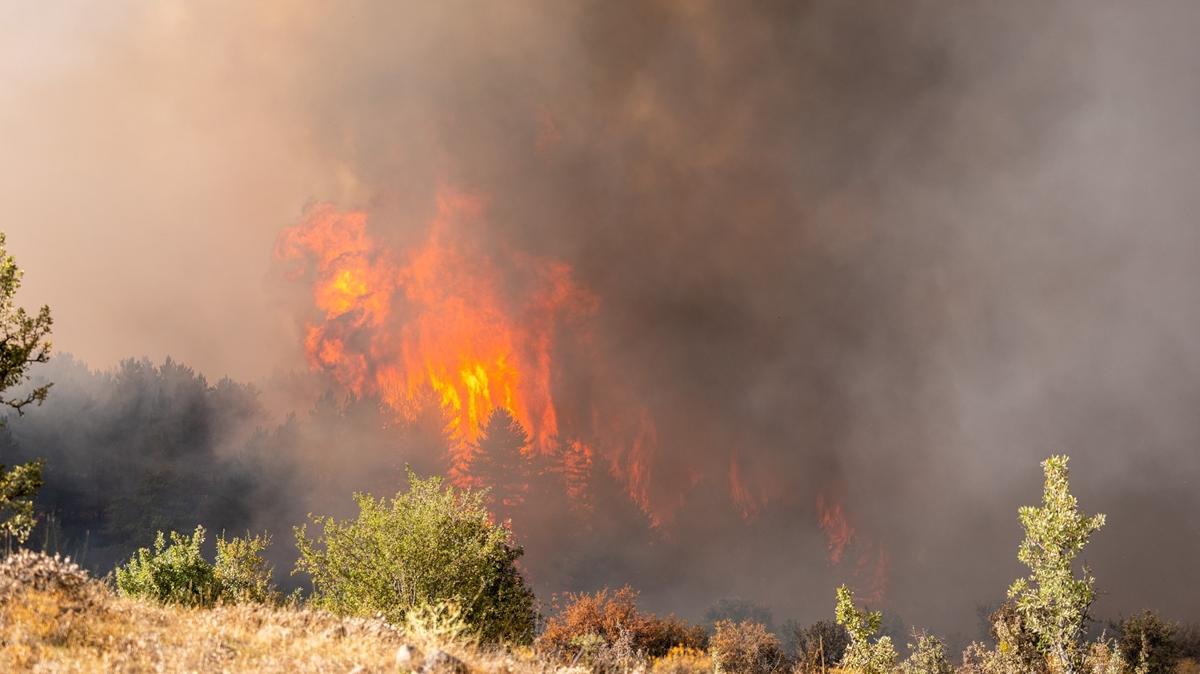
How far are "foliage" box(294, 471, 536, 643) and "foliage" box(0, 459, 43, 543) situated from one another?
47.1 feet

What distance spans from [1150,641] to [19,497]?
285 ft

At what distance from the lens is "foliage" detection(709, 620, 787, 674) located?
217ft

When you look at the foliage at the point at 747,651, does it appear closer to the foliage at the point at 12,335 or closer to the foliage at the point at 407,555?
the foliage at the point at 407,555

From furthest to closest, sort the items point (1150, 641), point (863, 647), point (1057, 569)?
1. point (1150, 641)
2. point (863, 647)
3. point (1057, 569)

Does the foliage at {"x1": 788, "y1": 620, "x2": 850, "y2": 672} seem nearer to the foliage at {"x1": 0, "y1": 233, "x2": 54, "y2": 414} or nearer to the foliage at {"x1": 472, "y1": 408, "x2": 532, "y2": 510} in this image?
the foliage at {"x1": 0, "y1": 233, "x2": 54, "y2": 414}

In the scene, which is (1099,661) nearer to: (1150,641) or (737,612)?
(1150,641)

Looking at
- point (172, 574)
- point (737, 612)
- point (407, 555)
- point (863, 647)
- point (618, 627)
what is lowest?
point (863, 647)

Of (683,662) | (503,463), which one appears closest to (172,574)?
(683,662)

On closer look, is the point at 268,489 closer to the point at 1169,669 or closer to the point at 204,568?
the point at 204,568

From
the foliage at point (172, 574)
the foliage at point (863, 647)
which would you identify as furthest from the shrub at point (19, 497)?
the foliage at point (863, 647)

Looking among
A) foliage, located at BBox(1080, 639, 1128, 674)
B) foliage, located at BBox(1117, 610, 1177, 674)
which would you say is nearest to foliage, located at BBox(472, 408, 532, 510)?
foliage, located at BBox(1117, 610, 1177, 674)

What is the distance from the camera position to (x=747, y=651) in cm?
7112

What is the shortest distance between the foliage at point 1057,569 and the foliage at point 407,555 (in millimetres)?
26442

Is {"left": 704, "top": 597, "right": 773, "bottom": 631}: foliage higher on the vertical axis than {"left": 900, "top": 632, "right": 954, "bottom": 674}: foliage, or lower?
higher
